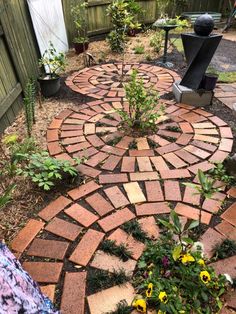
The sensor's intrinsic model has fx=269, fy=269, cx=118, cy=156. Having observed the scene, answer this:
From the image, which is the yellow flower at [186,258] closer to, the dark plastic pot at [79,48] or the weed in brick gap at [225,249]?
the weed in brick gap at [225,249]

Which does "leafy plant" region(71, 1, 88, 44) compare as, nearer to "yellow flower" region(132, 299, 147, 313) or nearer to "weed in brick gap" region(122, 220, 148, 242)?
"weed in brick gap" region(122, 220, 148, 242)

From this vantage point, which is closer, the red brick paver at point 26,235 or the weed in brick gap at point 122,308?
the weed in brick gap at point 122,308

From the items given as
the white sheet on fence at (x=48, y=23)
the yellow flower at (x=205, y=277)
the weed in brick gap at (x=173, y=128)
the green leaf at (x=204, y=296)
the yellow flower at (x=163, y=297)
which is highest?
the white sheet on fence at (x=48, y=23)

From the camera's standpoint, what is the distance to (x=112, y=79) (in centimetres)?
432

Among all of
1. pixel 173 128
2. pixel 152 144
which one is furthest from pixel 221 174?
pixel 173 128

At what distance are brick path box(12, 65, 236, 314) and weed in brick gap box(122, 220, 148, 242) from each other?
3 cm

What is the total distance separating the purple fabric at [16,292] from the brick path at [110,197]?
432 millimetres

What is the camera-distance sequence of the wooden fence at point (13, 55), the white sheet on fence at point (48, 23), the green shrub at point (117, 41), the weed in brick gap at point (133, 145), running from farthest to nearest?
the green shrub at point (117, 41)
the white sheet on fence at point (48, 23)
the wooden fence at point (13, 55)
the weed in brick gap at point (133, 145)

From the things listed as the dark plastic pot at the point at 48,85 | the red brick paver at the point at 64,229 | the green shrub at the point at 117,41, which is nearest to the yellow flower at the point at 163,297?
the red brick paver at the point at 64,229

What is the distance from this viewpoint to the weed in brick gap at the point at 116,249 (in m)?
1.67

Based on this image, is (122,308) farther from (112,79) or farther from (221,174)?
(112,79)

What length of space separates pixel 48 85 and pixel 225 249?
3.10 metres

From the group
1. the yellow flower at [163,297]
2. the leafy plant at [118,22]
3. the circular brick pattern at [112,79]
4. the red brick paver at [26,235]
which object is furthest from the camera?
the leafy plant at [118,22]

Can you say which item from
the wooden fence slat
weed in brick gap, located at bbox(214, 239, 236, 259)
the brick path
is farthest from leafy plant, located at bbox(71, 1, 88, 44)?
weed in brick gap, located at bbox(214, 239, 236, 259)
